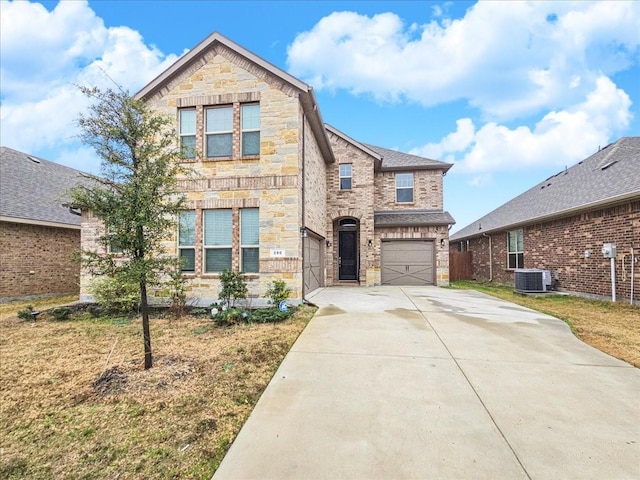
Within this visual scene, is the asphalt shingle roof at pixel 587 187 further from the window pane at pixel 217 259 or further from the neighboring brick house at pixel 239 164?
the window pane at pixel 217 259

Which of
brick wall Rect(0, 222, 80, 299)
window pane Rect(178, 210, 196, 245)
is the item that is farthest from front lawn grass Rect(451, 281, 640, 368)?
brick wall Rect(0, 222, 80, 299)

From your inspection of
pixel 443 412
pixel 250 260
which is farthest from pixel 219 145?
pixel 443 412

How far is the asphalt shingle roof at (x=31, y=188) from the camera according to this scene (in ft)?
37.0

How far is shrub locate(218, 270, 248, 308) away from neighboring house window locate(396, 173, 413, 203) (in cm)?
999

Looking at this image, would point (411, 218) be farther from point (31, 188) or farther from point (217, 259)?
point (31, 188)

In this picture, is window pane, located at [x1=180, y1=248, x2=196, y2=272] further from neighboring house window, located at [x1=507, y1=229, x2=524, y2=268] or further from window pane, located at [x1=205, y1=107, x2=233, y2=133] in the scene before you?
neighboring house window, located at [x1=507, y1=229, x2=524, y2=268]

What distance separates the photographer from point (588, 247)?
1003 centimetres

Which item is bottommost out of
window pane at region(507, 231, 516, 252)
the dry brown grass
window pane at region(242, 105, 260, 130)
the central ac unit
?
the dry brown grass

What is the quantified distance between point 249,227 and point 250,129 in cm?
289

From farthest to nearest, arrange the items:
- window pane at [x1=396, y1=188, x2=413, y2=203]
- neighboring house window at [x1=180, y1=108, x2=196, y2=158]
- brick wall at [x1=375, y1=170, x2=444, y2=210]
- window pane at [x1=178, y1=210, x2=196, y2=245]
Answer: window pane at [x1=396, y1=188, x2=413, y2=203] → brick wall at [x1=375, y1=170, x2=444, y2=210] → neighboring house window at [x1=180, y1=108, x2=196, y2=158] → window pane at [x1=178, y1=210, x2=196, y2=245]

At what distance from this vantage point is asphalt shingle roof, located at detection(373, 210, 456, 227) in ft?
45.5

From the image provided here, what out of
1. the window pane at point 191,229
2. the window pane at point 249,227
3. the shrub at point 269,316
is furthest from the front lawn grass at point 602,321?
the window pane at point 191,229

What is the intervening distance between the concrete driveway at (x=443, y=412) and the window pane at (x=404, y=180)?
35.2 feet

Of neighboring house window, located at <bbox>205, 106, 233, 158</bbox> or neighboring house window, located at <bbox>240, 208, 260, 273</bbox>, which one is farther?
neighboring house window, located at <bbox>205, 106, 233, 158</bbox>
